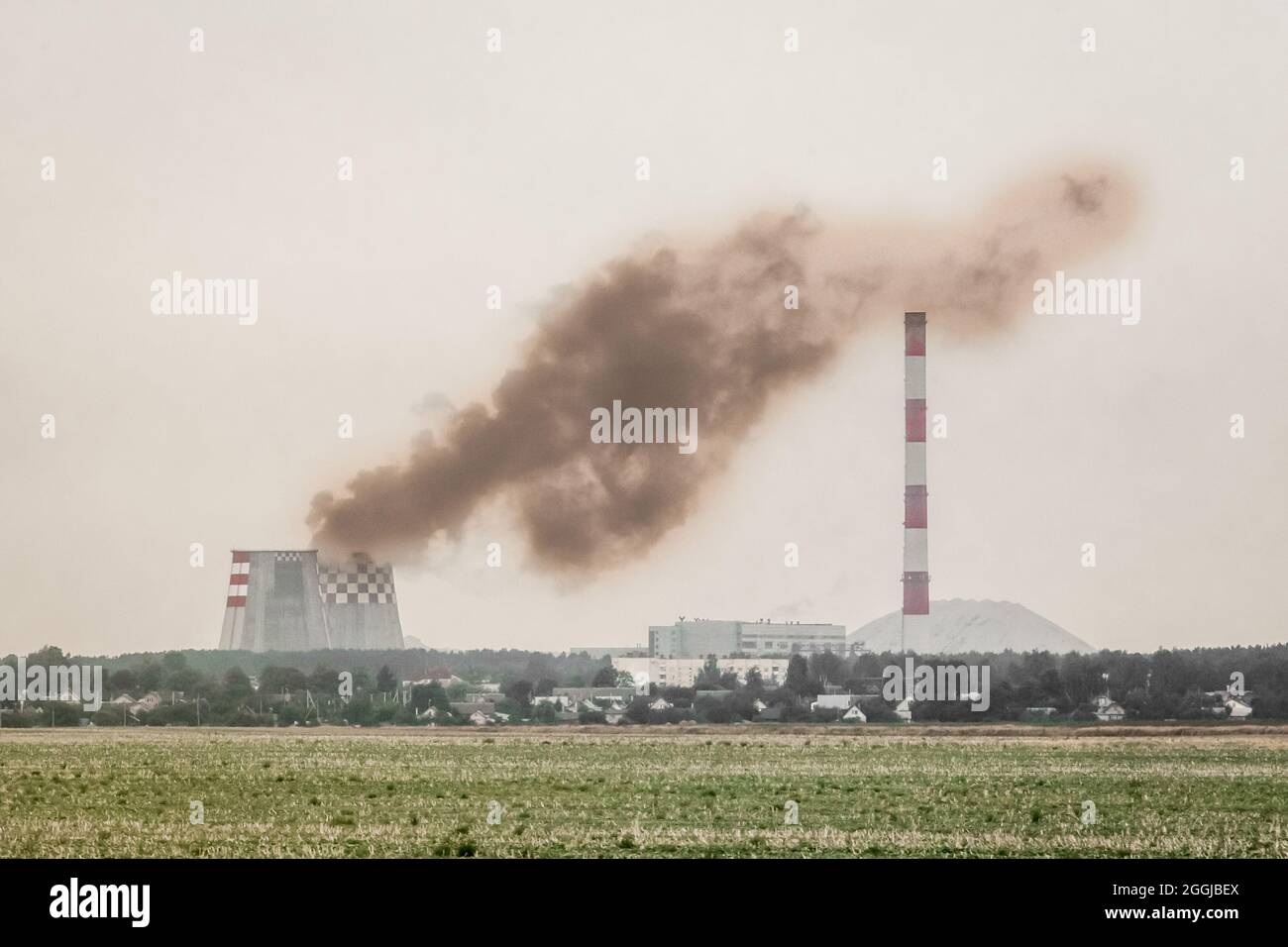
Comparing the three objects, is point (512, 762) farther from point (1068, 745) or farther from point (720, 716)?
point (720, 716)

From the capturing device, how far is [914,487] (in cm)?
10044

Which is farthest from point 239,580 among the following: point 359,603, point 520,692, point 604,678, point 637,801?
point 637,801

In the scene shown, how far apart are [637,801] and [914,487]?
74227 millimetres

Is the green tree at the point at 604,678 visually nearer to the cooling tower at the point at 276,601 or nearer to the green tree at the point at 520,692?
the green tree at the point at 520,692

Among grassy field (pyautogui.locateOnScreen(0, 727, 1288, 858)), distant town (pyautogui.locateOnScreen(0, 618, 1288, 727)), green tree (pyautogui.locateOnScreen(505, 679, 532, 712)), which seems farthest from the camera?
green tree (pyautogui.locateOnScreen(505, 679, 532, 712))

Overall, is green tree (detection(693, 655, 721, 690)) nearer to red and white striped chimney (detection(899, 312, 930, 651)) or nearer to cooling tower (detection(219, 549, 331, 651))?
red and white striped chimney (detection(899, 312, 930, 651))

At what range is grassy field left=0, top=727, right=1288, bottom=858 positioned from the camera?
22.1 m

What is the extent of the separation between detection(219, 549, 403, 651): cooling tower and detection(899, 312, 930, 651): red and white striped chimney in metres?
32.1

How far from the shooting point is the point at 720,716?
8944cm

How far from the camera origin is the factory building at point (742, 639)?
127381mm

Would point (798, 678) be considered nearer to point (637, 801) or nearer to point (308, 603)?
point (308, 603)

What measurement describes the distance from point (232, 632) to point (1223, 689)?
6060 centimetres

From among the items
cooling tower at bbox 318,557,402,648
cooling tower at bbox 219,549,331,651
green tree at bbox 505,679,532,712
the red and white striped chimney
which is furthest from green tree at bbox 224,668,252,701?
the red and white striped chimney
